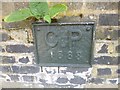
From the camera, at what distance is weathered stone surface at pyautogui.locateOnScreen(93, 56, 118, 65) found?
1.50m

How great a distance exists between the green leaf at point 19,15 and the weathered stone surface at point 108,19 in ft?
1.41

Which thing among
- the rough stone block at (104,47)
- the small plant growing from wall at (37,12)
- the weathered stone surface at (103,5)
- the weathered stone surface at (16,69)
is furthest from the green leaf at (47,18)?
the weathered stone surface at (16,69)

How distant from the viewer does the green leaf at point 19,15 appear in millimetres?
1338

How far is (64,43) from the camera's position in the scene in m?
1.44

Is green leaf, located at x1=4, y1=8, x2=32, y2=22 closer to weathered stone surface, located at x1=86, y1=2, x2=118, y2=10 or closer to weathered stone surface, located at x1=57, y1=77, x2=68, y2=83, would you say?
weathered stone surface, located at x1=86, y1=2, x2=118, y2=10

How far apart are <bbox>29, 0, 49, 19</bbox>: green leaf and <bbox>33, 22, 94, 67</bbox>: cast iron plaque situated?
8cm

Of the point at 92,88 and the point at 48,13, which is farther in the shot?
the point at 92,88

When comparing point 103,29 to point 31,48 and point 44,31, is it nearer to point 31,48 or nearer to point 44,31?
point 44,31

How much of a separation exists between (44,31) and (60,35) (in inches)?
4.1

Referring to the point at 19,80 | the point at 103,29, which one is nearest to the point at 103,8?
the point at 103,29

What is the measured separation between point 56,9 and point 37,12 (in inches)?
4.6

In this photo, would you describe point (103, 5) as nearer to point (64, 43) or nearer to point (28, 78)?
point (64, 43)

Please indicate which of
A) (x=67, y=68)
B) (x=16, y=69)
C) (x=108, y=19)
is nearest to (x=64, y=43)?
(x=67, y=68)

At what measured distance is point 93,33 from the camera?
4.58 ft
